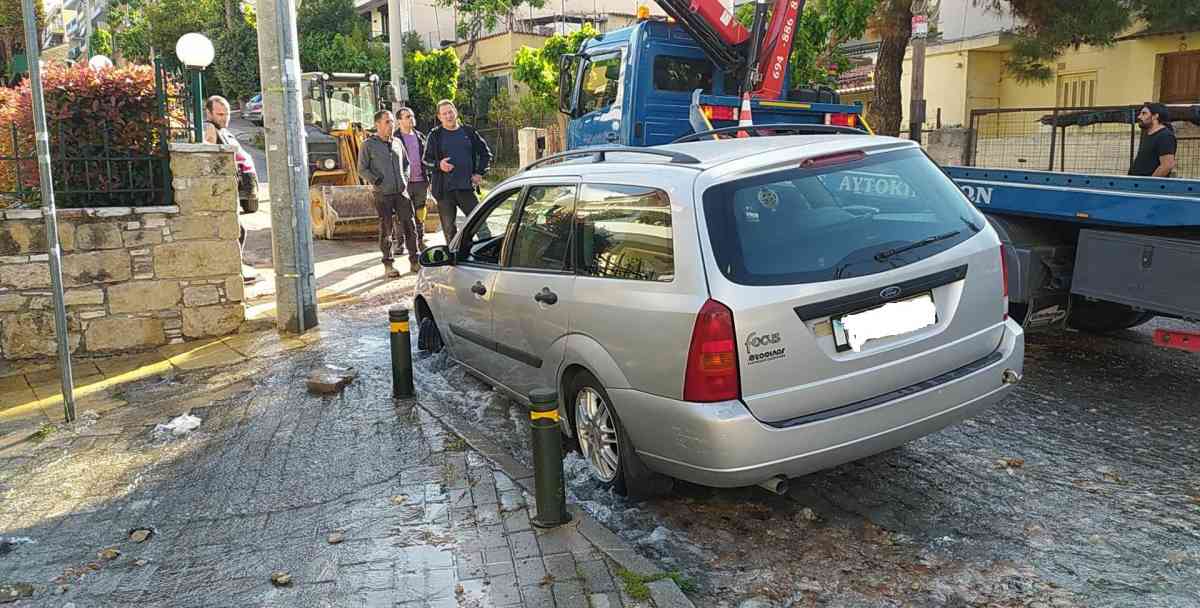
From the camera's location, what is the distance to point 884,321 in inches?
161

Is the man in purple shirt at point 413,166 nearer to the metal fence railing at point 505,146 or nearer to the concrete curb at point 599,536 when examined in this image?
the concrete curb at point 599,536

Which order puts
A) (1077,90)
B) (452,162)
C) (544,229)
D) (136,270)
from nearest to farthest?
(544,229)
(136,270)
(452,162)
(1077,90)

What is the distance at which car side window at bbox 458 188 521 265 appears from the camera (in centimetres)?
580

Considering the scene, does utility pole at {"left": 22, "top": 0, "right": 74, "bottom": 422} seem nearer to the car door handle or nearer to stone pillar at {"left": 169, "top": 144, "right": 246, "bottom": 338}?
stone pillar at {"left": 169, "top": 144, "right": 246, "bottom": 338}

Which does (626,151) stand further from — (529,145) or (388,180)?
(529,145)

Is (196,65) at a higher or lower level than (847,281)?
higher

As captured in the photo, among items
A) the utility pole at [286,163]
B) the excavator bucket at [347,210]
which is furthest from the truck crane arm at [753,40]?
the excavator bucket at [347,210]

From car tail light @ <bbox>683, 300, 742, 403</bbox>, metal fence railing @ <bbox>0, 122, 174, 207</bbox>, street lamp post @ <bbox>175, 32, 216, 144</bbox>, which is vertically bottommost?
car tail light @ <bbox>683, 300, 742, 403</bbox>

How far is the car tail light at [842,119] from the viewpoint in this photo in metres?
11.2

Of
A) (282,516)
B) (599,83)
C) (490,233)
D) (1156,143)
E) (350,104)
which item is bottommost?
(282,516)

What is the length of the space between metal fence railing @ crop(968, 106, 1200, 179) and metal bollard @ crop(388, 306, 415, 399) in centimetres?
824

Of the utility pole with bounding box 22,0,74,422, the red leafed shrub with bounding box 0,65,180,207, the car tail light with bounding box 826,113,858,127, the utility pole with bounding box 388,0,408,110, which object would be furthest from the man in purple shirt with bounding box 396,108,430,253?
the utility pole with bounding box 388,0,408,110

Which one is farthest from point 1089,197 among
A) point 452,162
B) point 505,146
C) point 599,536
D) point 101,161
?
point 505,146

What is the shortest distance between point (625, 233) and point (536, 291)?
30.7 inches
